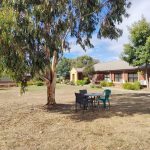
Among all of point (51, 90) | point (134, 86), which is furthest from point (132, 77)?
point (51, 90)

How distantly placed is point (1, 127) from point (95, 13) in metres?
10.4

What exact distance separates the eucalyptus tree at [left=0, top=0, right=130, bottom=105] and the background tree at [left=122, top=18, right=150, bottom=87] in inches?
553

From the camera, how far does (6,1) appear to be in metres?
15.9

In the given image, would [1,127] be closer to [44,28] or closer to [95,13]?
[44,28]

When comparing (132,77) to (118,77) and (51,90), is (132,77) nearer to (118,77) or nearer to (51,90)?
(118,77)

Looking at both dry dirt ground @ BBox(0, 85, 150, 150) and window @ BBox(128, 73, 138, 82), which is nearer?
dry dirt ground @ BBox(0, 85, 150, 150)

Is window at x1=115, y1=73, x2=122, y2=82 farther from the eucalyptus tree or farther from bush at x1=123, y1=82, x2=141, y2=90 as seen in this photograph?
the eucalyptus tree

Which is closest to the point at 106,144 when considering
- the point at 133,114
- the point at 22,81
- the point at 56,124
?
the point at 56,124

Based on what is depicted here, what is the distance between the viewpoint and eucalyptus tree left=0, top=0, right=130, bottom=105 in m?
14.6

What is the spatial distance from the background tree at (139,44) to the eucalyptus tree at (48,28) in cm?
1404

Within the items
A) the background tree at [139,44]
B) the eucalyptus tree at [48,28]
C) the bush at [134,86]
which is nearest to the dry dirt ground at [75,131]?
the eucalyptus tree at [48,28]

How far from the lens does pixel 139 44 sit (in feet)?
119

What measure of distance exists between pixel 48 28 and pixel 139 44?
2120 cm

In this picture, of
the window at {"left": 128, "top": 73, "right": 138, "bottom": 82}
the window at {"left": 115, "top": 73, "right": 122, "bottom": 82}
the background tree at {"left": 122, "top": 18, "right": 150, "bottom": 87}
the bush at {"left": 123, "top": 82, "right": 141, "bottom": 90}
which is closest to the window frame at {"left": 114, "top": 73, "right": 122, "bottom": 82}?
the window at {"left": 115, "top": 73, "right": 122, "bottom": 82}
